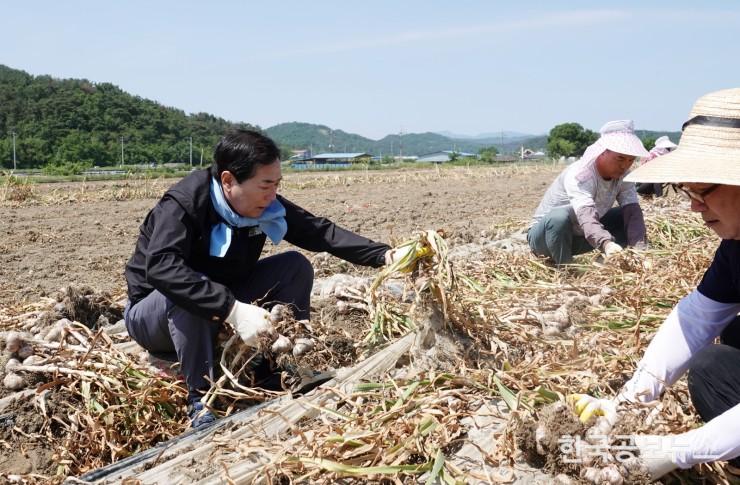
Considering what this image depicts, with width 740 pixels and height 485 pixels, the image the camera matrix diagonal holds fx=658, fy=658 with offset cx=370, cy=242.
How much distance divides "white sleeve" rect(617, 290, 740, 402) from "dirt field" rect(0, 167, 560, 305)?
3.72 ft

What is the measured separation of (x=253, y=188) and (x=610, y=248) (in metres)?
2.24

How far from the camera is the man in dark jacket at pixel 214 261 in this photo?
2.34 metres

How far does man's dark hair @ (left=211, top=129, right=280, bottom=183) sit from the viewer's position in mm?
2461

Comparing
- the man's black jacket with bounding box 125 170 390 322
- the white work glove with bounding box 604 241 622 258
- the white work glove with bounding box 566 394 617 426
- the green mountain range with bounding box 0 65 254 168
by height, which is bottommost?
the white work glove with bounding box 566 394 617 426

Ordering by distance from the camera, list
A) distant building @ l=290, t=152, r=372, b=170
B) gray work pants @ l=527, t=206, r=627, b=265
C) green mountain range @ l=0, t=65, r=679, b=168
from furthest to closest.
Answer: distant building @ l=290, t=152, r=372, b=170
green mountain range @ l=0, t=65, r=679, b=168
gray work pants @ l=527, t=206, r=627, b=265

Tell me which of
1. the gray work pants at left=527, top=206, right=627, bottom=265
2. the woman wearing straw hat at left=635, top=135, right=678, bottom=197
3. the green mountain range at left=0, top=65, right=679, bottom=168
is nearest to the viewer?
the gray work pants at left=527, top=206, right=627, bottom=265

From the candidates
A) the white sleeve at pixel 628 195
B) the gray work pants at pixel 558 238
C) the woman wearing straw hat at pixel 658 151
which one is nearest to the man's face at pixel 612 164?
the white sleeve at pixel 628 195

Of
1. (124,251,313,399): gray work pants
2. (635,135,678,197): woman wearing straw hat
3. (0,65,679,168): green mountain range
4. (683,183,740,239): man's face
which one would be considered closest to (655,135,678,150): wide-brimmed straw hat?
(635,135,678,197): woman wearing straw hat

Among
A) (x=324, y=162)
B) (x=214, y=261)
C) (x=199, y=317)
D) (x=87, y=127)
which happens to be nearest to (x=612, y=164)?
(x=214, y=261)

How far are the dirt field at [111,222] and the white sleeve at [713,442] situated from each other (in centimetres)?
141

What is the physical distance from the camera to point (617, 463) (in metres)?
1.53

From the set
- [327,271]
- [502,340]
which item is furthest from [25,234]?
[502,340]

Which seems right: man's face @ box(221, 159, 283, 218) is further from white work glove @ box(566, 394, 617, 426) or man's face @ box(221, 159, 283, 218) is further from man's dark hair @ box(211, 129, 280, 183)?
white work glove @ box(566, 394, 617, 426)

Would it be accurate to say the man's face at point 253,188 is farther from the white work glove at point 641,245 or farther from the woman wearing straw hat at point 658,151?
the woman wearing straw hat at point 658,151
